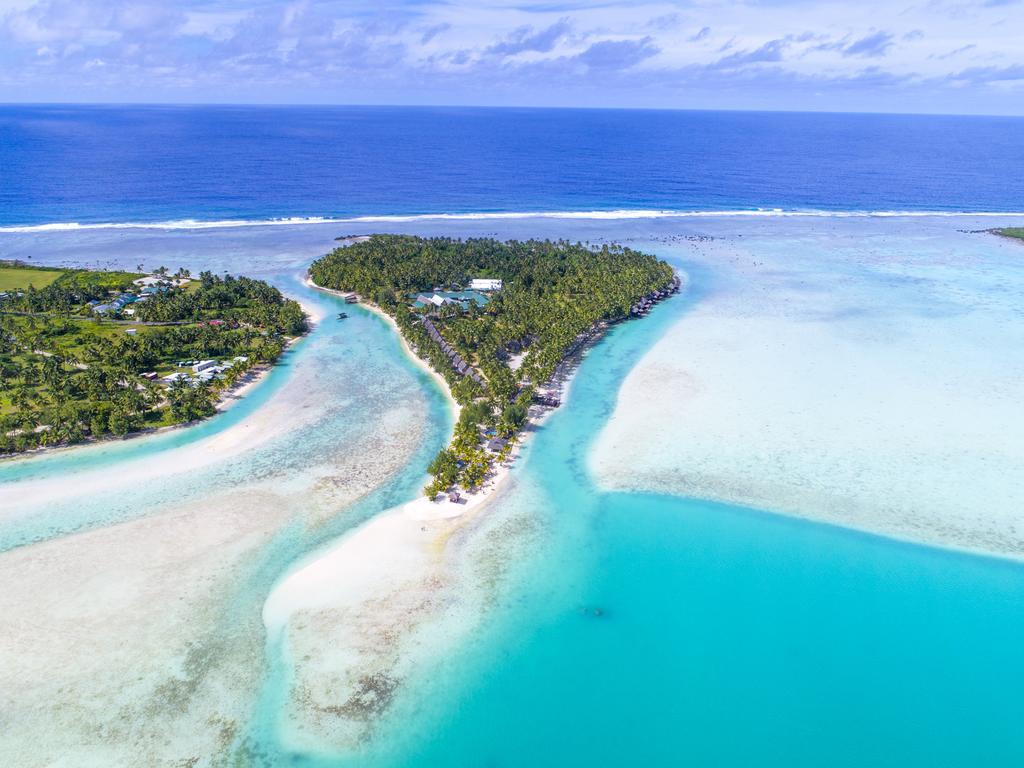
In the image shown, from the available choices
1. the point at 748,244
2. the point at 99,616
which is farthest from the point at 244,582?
the point at 748,244

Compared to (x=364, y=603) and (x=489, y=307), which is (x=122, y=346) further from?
(x=364, y=603)

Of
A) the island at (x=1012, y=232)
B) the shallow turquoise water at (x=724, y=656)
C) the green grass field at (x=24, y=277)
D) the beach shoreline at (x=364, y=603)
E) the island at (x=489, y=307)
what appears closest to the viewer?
the shallow turquoise water at (x=724, y=656)

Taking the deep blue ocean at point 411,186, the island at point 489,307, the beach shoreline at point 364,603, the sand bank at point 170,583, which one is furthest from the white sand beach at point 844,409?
Answer: the deep blue ocean at point 411,186

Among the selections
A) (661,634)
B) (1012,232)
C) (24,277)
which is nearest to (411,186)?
(24,277)

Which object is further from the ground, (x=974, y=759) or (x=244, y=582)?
(x=244, y=582)

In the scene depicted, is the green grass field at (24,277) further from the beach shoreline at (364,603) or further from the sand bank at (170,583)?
the beach shoreline at (364,603)

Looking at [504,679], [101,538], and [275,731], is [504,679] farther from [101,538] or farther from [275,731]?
[101,538]
